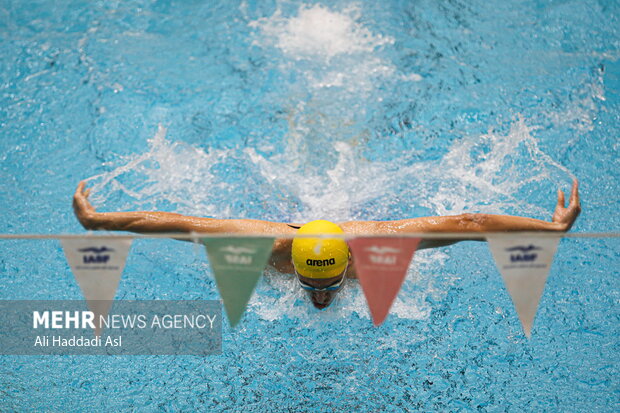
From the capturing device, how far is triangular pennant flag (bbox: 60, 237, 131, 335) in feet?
9.55

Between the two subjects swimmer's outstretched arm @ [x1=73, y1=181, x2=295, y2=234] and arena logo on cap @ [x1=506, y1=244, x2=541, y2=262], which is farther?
swimmer's outstretched arm @ [x1=73, y1=181, x2=295, y2=234]

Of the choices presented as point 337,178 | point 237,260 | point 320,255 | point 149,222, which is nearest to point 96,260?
point 237,260

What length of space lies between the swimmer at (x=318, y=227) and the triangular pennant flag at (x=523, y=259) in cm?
56

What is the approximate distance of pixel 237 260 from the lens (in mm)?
2906

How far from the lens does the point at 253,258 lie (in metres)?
2.90

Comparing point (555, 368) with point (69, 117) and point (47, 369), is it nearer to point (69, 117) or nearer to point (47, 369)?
point (47, 369)

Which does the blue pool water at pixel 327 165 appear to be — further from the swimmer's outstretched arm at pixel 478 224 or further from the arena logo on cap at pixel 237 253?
the arena logo on cap at pixel 237 253

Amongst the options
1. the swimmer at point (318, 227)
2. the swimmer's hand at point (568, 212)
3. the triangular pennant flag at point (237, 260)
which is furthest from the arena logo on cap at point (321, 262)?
the swimmer's hand at point (568, 212)

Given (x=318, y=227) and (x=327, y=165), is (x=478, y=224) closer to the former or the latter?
(x=318, y=227)

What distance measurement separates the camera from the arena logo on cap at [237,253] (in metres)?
2.89

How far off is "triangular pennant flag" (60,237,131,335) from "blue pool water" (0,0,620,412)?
1550 millimetres

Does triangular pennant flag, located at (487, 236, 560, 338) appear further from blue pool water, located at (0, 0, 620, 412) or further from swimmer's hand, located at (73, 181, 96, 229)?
swimmer's hand, located at (73, 181, 96, 229)

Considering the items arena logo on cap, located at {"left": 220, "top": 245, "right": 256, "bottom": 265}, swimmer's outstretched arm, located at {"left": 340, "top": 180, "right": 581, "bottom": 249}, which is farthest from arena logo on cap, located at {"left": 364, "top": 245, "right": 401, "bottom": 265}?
swimmer's outstretched arm, located at {"left": 340, "top": 180, "right": 581, "bottom": 249}

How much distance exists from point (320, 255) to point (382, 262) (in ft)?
3.27
